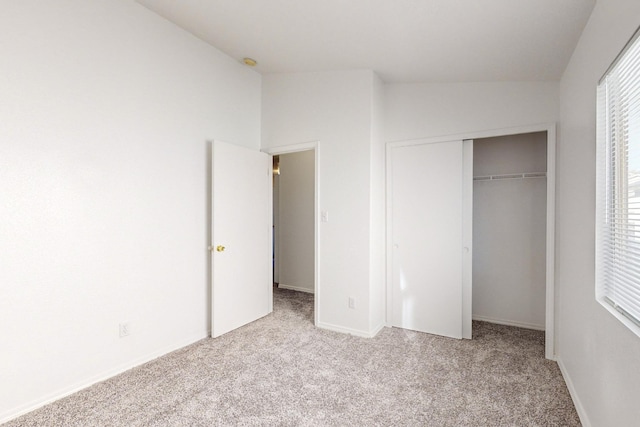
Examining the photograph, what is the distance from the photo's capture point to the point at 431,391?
2.30m

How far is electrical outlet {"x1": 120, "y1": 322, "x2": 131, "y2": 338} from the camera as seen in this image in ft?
8.55

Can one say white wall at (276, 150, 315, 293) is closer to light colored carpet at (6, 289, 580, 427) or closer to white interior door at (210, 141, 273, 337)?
white interior door at (210, 141, 273, 337)

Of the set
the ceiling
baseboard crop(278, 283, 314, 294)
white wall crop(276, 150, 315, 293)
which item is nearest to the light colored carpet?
baseboard crop(278, 283, 314, 294)

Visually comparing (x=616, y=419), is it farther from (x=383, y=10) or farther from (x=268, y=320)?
(x=268, y=320)

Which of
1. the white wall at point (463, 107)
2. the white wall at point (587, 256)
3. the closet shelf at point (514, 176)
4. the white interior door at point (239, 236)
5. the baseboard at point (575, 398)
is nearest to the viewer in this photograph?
the white wall at point (587, 256)

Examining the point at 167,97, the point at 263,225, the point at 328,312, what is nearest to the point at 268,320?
the point at 328,312

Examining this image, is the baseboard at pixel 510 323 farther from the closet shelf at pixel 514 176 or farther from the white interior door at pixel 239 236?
the white interior door at pixel 239 236

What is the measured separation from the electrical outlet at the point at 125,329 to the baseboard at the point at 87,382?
0.22 metres

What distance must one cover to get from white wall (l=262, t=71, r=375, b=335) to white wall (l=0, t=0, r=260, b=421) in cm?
100

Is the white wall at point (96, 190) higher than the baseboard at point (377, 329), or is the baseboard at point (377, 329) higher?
the white wall at point (96, 190)

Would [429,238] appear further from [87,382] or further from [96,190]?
[87,382]

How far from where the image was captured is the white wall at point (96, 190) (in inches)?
81.6

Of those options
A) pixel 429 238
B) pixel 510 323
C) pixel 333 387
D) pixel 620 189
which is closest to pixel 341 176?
pixel 429 238

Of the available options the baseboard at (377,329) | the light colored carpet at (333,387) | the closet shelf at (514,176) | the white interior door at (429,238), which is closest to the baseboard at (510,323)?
the light colored carpet at (333,387)
